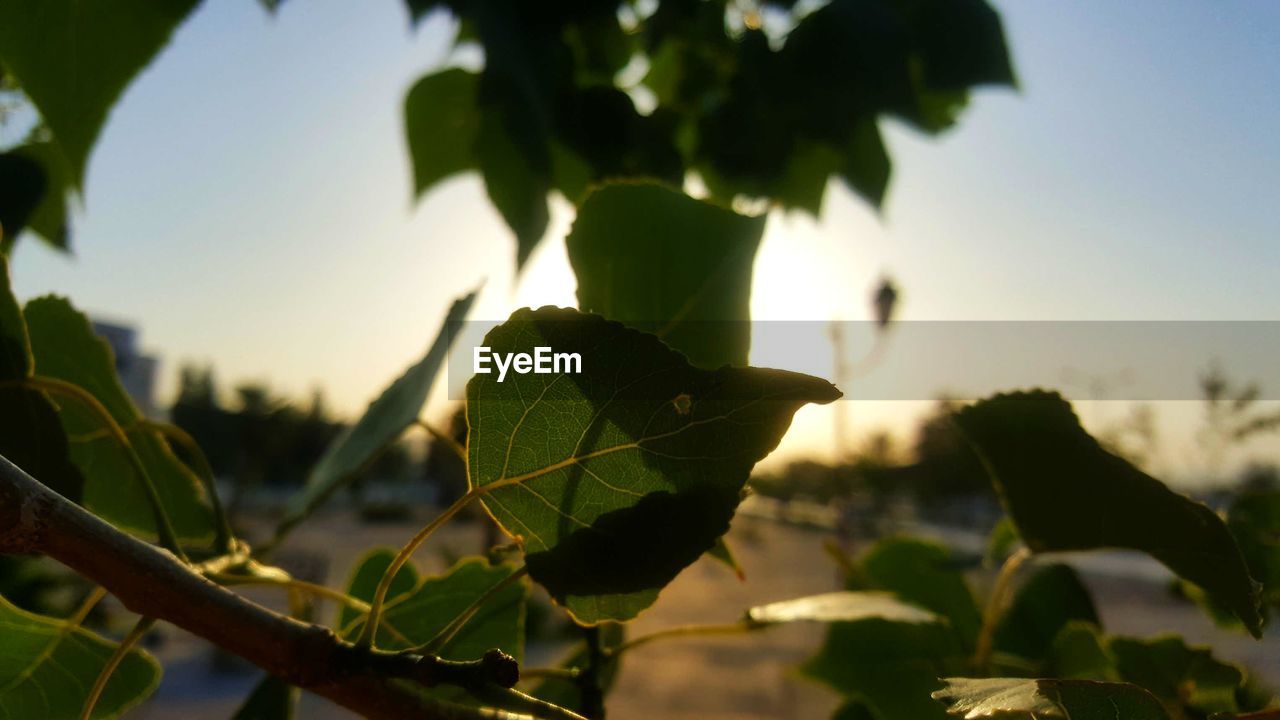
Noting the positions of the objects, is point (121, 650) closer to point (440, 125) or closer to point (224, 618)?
point (224, 618)

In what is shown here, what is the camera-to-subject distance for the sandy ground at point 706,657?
13.4 feet

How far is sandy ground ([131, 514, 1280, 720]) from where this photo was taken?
13.4 ft

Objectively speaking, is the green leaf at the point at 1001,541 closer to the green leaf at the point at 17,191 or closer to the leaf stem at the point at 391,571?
the leaf stem at the point at 391,571

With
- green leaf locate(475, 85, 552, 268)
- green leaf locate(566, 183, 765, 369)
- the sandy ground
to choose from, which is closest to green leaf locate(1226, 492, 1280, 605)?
green leaf locate(566, 183, 765, 369)

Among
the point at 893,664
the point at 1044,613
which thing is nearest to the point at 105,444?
the point at 893,664

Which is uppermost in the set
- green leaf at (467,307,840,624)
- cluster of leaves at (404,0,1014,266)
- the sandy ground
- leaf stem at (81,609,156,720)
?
cluster of leaves at (404,0,1014,266)

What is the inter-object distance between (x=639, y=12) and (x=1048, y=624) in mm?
755

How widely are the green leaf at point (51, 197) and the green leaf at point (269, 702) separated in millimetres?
338

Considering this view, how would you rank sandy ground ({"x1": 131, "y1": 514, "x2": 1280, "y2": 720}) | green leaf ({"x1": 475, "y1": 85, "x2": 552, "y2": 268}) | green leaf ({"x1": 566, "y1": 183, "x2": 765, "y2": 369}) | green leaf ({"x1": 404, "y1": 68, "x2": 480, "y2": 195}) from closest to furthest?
green leaf ({"x1": 566, "y1": 183, "x2": 765, "y2": 369}), green leaf ({"x1": 475, "y1": 85, "x2": 552, "y2": 268}), green leaf ({"x1": 404, "y1": 68, "x2": 480, "y2": 195}), sandy ground ({"x1": 131, "y1": 514, "x2": 1280, "y2": 720})

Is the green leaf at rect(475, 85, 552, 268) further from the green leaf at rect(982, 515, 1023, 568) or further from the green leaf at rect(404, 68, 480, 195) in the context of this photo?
the green leaf at rect(982, 515, 1023, 568)

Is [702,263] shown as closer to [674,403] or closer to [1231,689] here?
[674,403]

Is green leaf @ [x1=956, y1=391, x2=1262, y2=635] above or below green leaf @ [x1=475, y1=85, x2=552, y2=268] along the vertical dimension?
below

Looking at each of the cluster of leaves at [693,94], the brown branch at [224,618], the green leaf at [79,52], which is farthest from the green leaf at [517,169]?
the brown branch at [224,618]

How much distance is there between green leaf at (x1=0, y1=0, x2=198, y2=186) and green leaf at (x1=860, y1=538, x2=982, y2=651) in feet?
1.55
